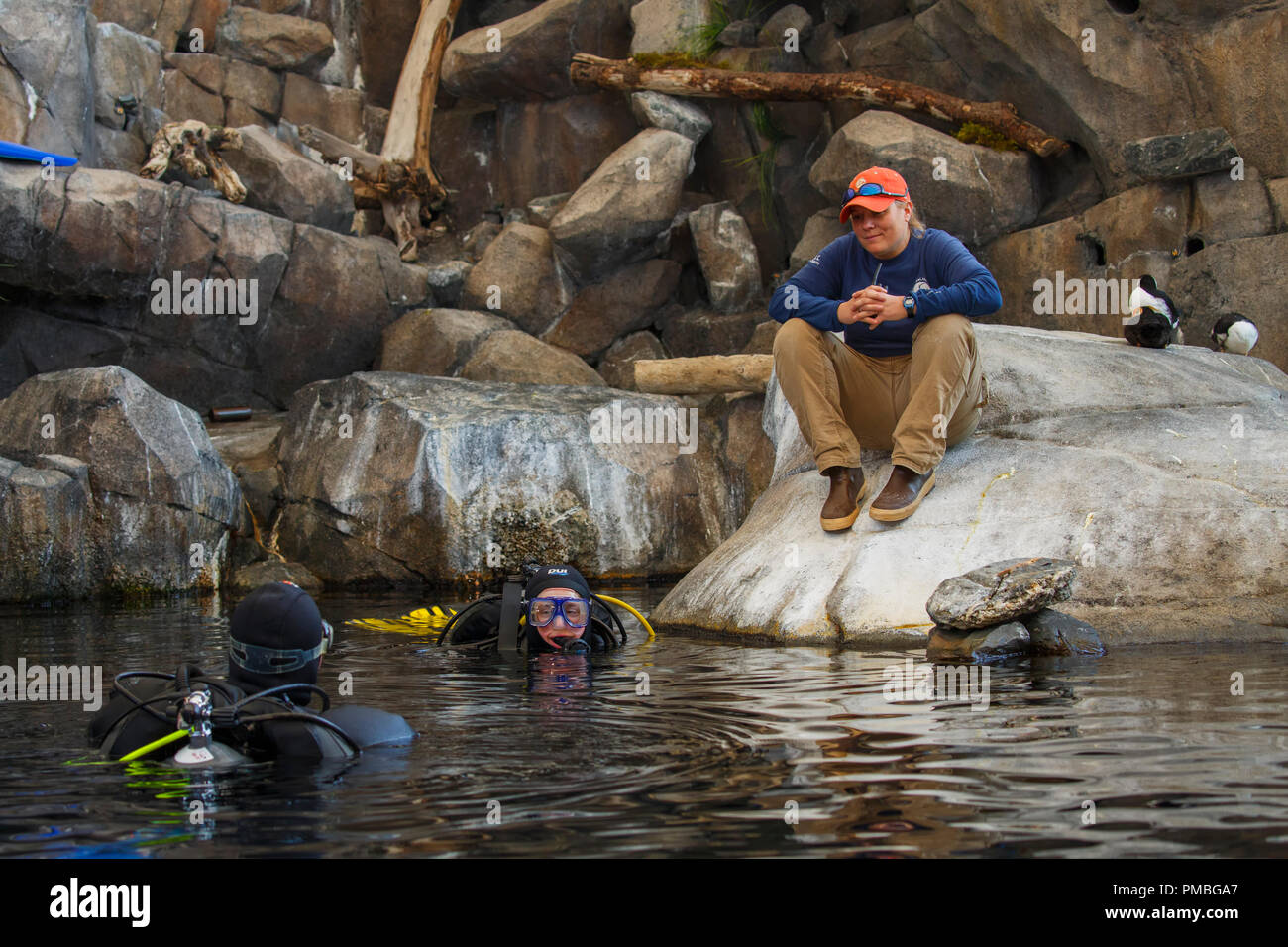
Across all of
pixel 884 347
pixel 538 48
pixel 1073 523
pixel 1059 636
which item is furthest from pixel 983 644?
pixel 538 48

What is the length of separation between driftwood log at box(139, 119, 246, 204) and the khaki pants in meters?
9.42

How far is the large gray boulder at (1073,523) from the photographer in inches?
224

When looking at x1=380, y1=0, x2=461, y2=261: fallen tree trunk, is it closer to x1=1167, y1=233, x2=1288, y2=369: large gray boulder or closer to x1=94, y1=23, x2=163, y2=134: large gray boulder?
x1=94, y1=23, x2=163, y2=134: large gray boulder

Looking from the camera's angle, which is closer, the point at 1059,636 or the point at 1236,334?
the point at 1059,636

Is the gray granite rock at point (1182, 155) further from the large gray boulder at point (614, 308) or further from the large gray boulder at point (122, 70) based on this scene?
the large gray boulder at point (122, 70)

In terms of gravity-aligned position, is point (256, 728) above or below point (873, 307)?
below

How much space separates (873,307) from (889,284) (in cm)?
39

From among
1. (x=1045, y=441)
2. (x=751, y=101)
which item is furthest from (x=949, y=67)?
(x=1045, y=441)

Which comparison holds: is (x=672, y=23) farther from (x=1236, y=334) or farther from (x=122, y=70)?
(x=1236, y=334)

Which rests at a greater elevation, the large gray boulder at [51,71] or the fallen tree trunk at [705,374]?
the large gray boulder at [51,71]

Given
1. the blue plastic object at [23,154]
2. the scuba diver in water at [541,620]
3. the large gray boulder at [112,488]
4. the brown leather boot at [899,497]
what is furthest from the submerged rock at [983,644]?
the blue plastic object at [23,154]

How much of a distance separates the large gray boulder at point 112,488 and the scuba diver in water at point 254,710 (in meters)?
6.21

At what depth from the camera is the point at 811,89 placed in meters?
14.2

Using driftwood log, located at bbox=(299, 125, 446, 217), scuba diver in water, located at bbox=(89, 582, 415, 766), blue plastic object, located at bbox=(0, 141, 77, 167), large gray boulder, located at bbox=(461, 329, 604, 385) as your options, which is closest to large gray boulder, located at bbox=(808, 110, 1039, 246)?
large gray boulder, located at bbox=(461, 329, 604, 385)
